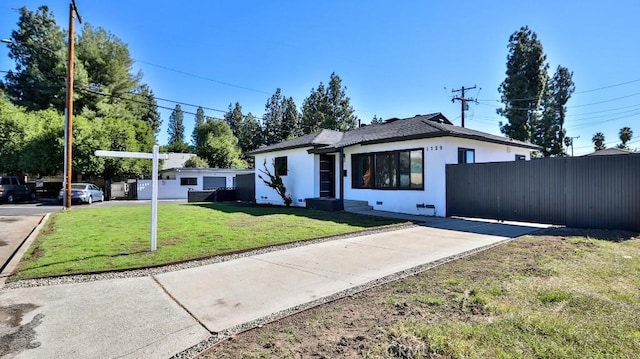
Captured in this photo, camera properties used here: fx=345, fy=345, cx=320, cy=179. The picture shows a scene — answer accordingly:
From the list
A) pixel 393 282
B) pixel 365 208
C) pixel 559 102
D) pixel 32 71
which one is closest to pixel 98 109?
pixel 32 71

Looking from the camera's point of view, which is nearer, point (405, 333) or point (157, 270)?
point (405, 333)

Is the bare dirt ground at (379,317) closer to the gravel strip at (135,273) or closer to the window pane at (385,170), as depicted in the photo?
A: the gravel strip at (135,273)

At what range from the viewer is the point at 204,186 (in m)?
31.2

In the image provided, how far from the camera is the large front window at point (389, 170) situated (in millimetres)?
13133

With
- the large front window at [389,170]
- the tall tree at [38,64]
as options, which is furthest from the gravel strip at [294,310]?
the tall tree at [38,64]

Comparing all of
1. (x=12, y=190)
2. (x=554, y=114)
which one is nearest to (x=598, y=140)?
(x=554, y=114)

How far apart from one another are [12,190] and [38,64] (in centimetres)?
1630

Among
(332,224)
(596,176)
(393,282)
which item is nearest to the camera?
(393,282)

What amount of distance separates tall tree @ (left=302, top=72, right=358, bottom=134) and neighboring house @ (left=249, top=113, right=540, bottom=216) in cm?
2481

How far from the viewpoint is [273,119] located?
173ft

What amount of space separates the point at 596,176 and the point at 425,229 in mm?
4728

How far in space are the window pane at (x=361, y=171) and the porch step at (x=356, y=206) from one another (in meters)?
0.78

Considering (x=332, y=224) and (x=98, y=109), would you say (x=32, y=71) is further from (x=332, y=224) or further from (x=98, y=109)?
(x=332, y=224)

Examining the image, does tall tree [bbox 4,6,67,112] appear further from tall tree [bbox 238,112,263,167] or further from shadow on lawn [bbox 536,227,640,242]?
shadow on lawn [bbox 536,227,640,242]
